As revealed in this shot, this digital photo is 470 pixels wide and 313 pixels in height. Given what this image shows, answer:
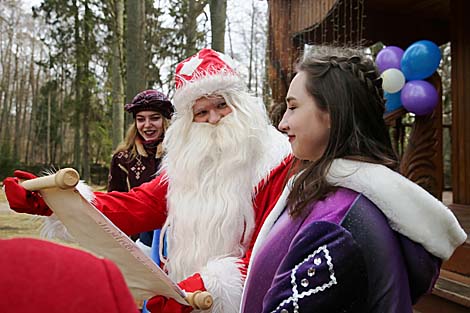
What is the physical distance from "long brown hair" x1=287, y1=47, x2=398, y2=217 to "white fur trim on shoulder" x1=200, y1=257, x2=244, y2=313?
0.56m

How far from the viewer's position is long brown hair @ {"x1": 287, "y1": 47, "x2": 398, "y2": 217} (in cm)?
121

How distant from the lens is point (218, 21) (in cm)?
594

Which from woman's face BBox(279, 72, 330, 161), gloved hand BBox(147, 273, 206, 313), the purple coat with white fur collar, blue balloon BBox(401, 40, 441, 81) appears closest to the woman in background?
gloved hand BBox(147, 273, 206, 313)

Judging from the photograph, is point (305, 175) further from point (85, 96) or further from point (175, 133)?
point (85, 96)

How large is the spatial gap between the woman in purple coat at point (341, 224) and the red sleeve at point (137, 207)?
2.72 ft

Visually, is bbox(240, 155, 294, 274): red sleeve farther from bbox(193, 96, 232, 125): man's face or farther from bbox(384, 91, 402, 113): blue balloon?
bbox(384, 91, 402, 113): blue balloon

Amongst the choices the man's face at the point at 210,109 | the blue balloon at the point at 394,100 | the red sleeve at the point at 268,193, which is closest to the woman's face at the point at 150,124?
the man's face at the point at 210,109

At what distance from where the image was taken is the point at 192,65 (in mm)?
2355

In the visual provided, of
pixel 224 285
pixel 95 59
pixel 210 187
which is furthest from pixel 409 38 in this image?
pixel 95 59

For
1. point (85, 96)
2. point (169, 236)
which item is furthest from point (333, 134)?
point (85, 96)

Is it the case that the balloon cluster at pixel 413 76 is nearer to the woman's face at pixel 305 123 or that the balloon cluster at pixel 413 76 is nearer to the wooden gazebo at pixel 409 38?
the wooden gazebo at pixel 409 38

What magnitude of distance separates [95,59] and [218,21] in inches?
429

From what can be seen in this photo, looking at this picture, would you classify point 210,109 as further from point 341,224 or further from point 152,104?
point 341,224

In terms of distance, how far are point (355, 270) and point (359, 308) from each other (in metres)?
0.10
